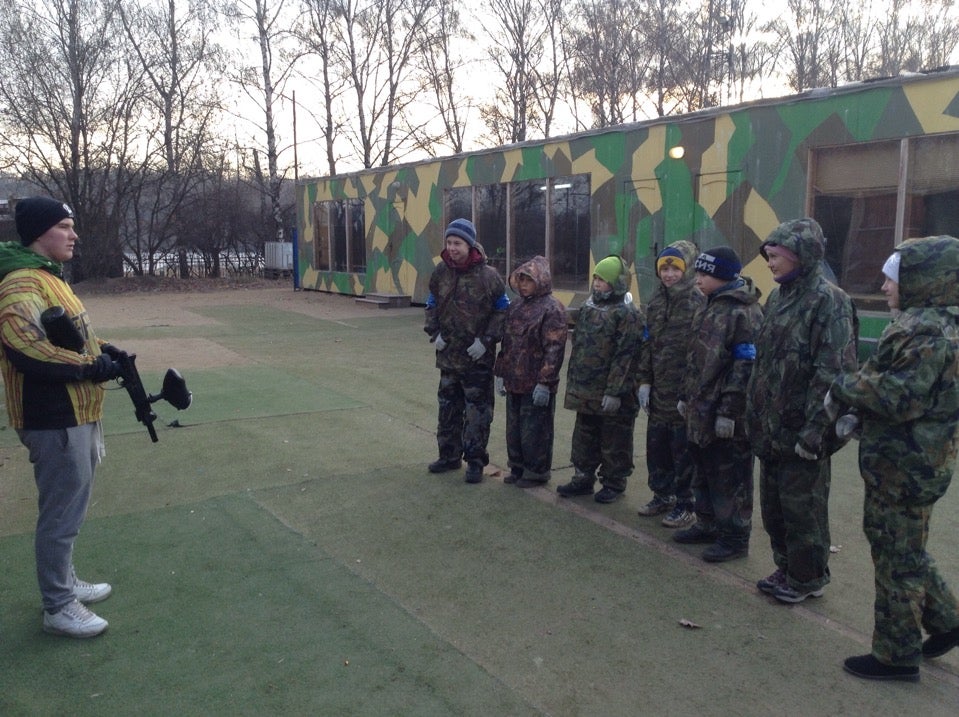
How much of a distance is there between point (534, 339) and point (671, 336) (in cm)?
99

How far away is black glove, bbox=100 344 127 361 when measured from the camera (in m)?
3.68

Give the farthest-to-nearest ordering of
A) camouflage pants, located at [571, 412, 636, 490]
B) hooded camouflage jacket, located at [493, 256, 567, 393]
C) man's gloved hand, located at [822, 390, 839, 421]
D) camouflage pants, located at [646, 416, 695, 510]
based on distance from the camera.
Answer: hooded camouflage jacket, located at [493, 256, 567, 393]
camouflage pants, located at [571, 412, 636, 490]
camouflage pants, located at [646, 416, 695, 510]
man's gloved hand, located at [822, 390, 839, 421]

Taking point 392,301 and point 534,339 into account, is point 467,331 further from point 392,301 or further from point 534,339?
point 392,301

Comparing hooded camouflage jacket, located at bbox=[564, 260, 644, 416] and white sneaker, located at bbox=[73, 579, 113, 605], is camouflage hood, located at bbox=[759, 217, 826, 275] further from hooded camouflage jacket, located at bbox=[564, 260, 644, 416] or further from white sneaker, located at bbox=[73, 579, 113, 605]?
white sneaker, located at bbox=[73, 579, 113, 605]

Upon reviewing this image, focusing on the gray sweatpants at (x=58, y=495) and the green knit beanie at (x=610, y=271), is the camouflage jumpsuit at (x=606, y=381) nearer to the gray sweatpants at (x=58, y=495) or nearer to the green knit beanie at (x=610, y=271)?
the green knit beanie at (x=610, y=271)

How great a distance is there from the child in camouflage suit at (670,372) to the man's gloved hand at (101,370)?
9.25ft

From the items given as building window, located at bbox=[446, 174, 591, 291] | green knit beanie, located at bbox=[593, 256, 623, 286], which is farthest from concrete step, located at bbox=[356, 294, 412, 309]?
green knit beanie, located at bbox=[593, 256, 623, 286]

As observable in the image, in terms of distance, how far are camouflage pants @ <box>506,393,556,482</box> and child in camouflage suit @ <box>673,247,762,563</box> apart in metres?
1.20

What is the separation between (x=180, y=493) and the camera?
544 cm

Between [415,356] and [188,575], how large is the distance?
744 cm

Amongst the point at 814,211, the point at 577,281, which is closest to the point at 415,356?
the point at 577,281

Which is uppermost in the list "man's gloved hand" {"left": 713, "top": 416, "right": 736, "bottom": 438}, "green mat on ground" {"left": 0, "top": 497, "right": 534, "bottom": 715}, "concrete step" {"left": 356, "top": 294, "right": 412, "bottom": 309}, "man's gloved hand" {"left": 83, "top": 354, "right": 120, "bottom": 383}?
"man's gloved hand" {"left": 83, "top": 354, "right": 120, "bottom": 383}

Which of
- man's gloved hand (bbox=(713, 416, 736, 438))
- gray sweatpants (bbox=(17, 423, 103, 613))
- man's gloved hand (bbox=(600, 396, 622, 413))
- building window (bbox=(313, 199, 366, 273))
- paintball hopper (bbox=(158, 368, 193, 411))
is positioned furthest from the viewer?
building window (bbox=(313, 199, 366, 273))

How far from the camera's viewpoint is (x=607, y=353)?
5.07 m
